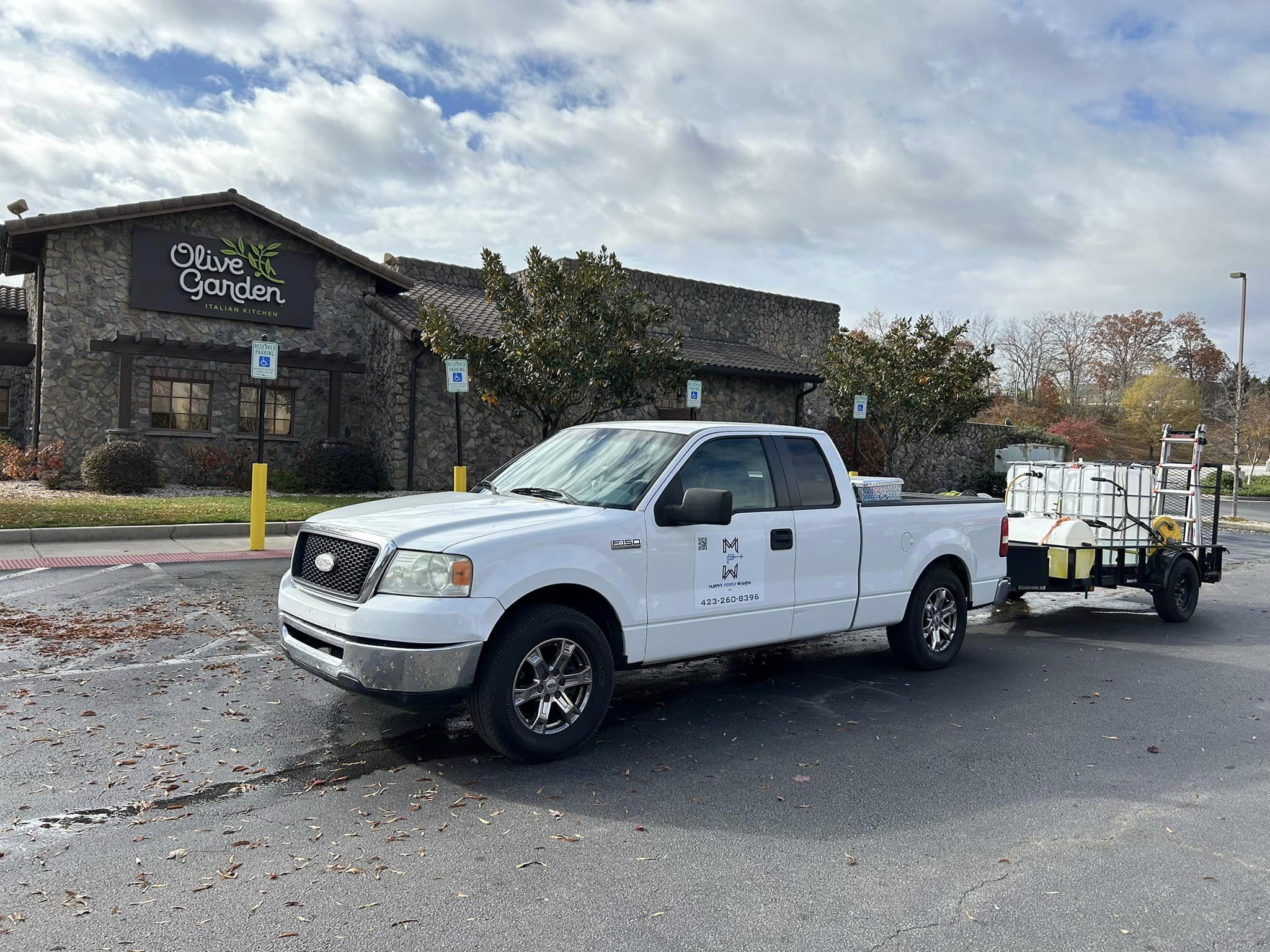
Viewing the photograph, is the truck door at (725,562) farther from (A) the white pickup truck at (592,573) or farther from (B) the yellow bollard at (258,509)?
(B) the yellow bollard at (258,509)

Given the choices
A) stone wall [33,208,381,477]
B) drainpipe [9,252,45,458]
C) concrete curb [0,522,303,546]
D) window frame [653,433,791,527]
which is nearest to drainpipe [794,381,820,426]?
stone wall [33,208,381,477]

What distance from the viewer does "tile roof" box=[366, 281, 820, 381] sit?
21250mm

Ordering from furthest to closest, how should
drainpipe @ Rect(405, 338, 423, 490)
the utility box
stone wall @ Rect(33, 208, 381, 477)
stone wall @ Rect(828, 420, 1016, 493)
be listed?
the utility box < stone wall @ Rect(828, 420, 1016, 493) < drainpipe @ Rect(405, 338, 423, 490) < stone wall @ Rect(33, 208, 381, 477)

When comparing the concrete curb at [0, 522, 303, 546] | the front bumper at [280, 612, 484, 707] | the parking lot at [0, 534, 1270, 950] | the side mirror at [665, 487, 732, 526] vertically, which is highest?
the side mirror at [665, 487, 732, 526]

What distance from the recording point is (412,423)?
21.3m

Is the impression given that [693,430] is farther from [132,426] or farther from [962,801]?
[132,426]

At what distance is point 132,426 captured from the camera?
20.4 meters

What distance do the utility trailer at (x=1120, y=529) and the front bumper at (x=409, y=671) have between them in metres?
6.42

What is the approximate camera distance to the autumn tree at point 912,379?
23734 mm

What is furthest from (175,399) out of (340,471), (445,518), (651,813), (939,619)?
(651,813)

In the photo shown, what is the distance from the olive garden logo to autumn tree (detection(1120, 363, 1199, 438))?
50695 mm

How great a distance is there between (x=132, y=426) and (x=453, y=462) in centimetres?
698

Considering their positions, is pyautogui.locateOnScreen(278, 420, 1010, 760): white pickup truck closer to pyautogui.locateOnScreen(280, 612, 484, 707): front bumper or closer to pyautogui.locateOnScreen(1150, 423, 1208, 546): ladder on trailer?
pyautogui.locateOnScreen(280, 612, 484, 707): front bumper

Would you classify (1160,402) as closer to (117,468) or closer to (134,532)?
(117,468)
